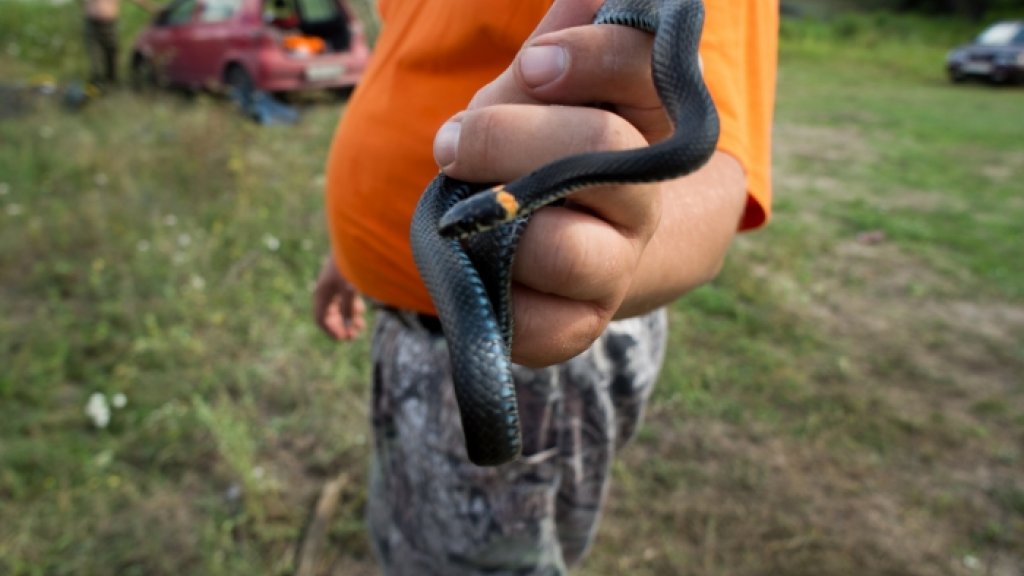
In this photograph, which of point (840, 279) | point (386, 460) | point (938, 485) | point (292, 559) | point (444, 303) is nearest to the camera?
point (444, 303)

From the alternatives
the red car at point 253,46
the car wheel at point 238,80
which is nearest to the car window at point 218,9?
the red car at point 253,46

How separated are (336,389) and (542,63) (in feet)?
8.93

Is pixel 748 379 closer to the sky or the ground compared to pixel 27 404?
closer to the ground

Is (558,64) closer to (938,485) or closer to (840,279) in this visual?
(938,485)

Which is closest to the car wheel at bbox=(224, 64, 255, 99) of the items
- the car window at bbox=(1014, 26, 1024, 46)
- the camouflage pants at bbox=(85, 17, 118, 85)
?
the camouflage pants at bbox=(85, 17, 118, 85)

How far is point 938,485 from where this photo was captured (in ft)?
9.48

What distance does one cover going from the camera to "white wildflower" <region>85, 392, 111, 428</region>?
9.67 ft

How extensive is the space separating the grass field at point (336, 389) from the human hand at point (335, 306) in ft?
2.78

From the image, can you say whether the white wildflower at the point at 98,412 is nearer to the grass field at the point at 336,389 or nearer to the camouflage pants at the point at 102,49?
the grass field at the point at 336,389

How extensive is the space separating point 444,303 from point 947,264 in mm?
5082

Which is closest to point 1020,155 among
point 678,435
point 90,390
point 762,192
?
point 678,435

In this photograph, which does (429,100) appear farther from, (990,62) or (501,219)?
(990,62)

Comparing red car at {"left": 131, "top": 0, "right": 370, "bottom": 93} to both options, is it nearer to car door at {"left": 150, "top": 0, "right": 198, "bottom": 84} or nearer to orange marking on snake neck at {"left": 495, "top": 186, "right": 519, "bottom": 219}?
car door at {"left": 150, "top": 0, "right": 198, "bottom": 84}

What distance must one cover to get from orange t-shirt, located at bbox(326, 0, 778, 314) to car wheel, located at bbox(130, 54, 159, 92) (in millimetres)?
8058
